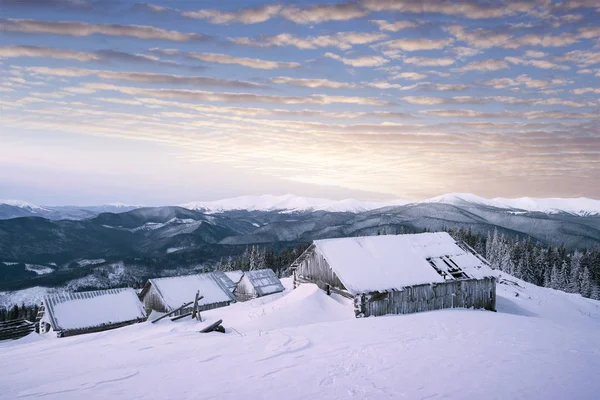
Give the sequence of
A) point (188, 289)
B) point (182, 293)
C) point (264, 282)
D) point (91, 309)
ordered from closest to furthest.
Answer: point (91, 309), point (182, 293), point (188, 289), point (264, 282)

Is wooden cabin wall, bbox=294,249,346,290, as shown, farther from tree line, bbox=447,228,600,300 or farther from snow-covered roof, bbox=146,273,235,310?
tree line, bbox=447,228,600,300

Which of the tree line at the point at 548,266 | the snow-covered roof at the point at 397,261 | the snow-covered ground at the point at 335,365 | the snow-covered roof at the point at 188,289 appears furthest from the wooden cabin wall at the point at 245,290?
the tree line at the point at 548,266

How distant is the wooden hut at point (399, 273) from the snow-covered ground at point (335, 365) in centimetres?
912

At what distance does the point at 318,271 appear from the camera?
97.1 feet

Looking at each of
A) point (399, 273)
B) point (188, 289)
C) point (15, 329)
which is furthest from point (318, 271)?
point (15, 329)

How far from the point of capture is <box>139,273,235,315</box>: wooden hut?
136 feet

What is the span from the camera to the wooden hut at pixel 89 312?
3371cm

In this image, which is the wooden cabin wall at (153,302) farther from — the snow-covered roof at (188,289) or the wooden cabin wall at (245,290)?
the wooden cabin wall at (245,290)

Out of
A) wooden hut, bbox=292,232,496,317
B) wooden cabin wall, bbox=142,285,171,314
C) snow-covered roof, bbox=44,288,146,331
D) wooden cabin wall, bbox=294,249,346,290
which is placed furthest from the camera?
wooden cabin wall, bbox=142,285,171,314

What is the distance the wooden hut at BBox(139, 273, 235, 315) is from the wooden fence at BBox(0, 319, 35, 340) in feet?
39.4

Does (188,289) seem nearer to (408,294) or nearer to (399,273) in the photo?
(399,273)

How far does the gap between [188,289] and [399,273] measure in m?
27.4

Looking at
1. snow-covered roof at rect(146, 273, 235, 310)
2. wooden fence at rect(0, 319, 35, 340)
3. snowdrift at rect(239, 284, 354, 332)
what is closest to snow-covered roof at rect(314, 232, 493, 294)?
snowdrift at rect(239, 284, 354, 332)

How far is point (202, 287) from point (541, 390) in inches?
1643
